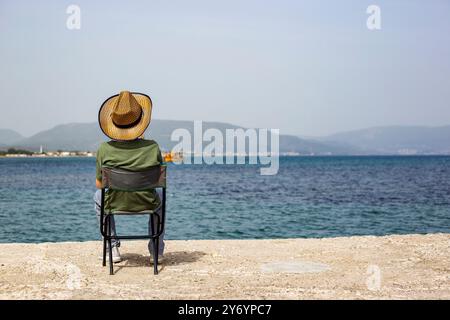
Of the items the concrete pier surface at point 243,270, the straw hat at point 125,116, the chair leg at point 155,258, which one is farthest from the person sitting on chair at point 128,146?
the concrete pier surface at point 243,270

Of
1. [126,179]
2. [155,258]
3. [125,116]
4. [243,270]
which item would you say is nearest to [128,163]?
[126,179]

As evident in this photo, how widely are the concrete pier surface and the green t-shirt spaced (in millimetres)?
728

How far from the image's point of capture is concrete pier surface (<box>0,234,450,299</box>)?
5434 mm

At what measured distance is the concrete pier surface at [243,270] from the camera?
5.43 m

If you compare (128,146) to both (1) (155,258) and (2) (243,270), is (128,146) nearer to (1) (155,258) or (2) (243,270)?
(1) (155,258)

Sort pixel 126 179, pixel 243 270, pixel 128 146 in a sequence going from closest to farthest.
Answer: pixel 126 179 → pixel 128 146 → pixel 243 270

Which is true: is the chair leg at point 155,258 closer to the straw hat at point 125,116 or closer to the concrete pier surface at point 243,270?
the concrete pier surface at point 243,270

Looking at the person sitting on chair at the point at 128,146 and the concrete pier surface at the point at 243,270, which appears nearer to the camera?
the concrete pier surface at the point at 243,270

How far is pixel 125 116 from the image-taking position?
6.45 metres

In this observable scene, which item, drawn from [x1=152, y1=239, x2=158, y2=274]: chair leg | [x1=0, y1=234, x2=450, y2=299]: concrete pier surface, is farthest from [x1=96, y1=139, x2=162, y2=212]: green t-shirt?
[x1=0, y1=234, x2=450, y2=299]: concrete pier surface

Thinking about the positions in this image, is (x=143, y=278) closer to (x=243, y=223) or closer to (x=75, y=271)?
(x=75, y=271)

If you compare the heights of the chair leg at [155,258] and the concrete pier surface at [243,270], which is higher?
the chair leg at [155,258]

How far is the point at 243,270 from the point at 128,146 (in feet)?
5.98

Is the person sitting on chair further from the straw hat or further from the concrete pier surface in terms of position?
the concrete pier surface
